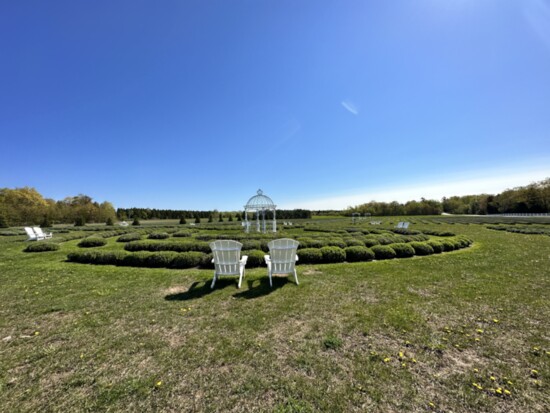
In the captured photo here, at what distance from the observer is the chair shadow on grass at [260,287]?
5.09 metres

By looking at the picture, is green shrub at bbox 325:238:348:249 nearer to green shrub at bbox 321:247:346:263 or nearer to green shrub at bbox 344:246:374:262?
green shrub at bbox 344:246:374:262

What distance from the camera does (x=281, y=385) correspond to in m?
2.39

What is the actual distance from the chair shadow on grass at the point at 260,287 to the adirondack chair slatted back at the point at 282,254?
1.09 feet

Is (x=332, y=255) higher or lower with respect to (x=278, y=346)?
higher

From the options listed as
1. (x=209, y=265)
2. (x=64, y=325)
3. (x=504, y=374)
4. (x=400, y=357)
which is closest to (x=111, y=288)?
(x=64, y=325)

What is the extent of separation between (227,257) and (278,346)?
115 inches

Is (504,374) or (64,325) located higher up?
(64,325)

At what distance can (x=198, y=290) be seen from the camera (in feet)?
17.7

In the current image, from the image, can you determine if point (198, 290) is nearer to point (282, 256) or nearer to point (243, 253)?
point (282, 256)

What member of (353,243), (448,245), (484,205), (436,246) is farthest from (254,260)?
(484,205)

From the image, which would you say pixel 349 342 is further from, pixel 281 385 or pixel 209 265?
pixel 209 265

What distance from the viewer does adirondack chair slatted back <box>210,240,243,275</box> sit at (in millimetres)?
5621

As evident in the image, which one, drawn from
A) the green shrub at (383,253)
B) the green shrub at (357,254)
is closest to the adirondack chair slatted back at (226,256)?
the green shrub at (357,254)

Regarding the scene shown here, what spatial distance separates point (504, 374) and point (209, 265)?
685cm
